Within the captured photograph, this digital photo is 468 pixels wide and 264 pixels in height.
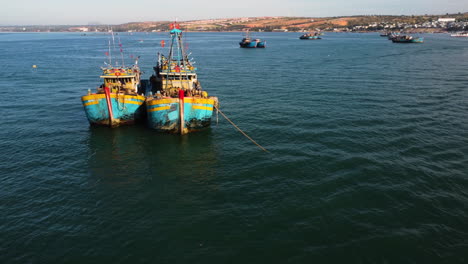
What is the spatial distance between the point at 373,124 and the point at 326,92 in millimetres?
18481

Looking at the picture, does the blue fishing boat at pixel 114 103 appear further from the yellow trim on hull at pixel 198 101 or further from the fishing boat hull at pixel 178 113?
the yellow trim on hull at pixel 198 101

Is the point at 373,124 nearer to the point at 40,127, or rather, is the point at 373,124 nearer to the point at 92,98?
the point at 92,98

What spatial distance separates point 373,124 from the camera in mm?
37000

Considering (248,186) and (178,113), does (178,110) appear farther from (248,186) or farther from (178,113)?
(248,186)

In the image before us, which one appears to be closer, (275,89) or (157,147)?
(157,147)

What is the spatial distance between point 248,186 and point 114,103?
71.5 ft

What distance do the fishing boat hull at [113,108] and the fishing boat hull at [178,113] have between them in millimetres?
3088

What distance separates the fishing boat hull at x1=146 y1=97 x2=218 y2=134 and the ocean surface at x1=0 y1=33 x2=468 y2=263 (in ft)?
4.02

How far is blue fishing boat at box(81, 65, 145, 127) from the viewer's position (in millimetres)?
35281

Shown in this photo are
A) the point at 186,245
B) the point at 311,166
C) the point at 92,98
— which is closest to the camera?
the point at 186,245

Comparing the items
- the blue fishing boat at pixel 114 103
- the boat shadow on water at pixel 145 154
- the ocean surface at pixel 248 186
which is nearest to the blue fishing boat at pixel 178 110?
the boat shadow on water at pixel 145 154

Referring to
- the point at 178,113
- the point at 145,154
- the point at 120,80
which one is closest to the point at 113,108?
the point at 120,80

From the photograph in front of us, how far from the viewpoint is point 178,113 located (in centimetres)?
3428

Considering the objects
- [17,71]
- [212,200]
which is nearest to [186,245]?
[212,200]
